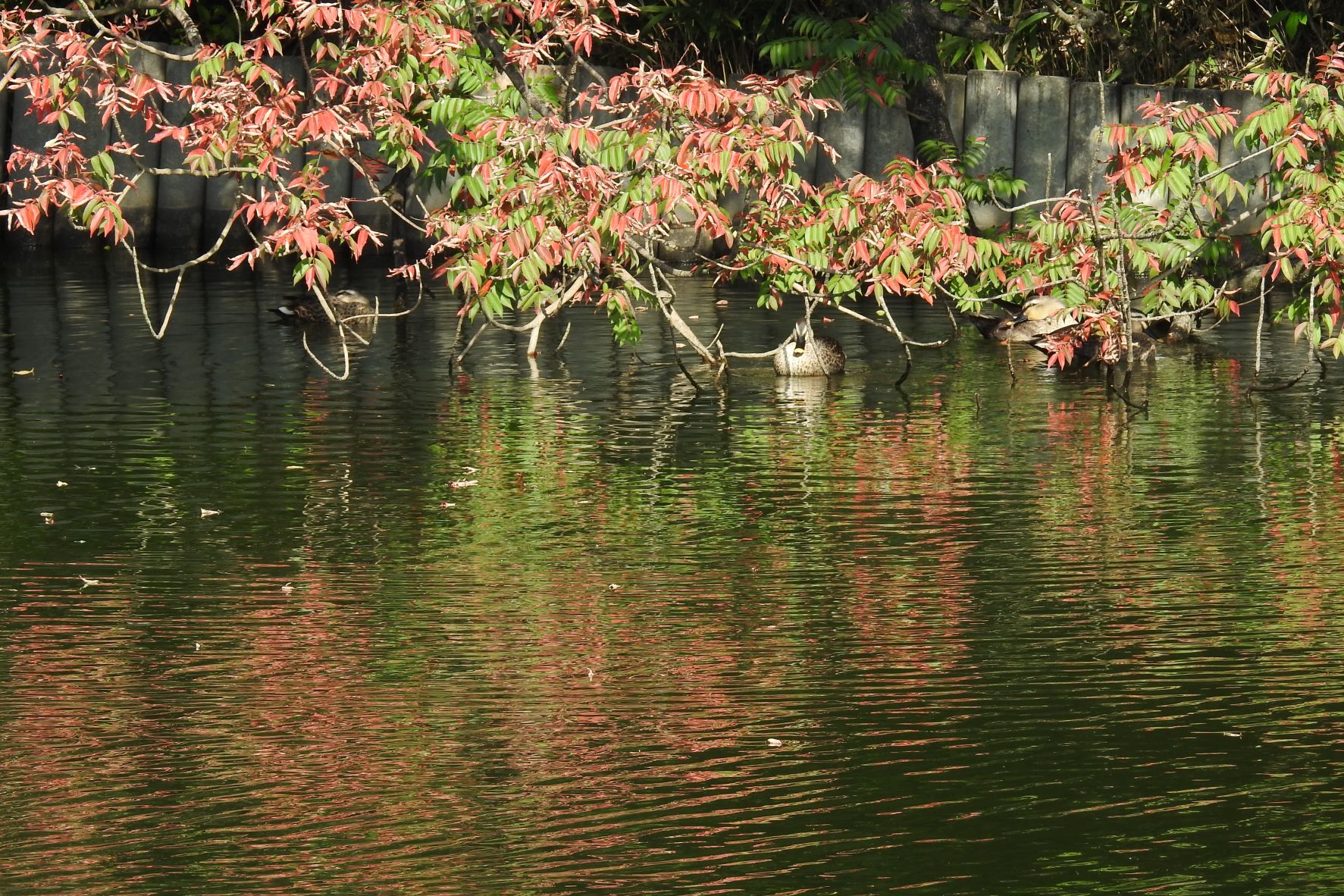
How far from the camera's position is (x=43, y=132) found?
61.7ft

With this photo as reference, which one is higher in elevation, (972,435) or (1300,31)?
(1300,31)

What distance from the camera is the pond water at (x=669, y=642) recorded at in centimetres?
492

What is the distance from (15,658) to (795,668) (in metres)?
2.33

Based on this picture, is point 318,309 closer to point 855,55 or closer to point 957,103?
point 855,55

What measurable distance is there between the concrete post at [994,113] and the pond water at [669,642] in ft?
22.7

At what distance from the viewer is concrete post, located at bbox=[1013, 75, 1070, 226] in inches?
726

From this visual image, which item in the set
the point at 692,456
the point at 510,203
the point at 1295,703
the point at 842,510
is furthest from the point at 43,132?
the point at 1295,703

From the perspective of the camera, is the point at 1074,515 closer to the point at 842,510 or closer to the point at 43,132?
the point at 842,510

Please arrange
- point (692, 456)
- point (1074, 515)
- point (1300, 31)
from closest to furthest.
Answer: point (1074, 515) → point (692, 456) → point (1300, 31)

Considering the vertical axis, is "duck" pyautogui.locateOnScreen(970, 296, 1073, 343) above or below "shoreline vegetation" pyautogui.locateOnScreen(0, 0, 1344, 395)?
below

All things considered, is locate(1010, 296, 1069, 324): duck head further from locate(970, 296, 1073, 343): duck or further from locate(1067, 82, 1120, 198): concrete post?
locate(1067, 82, 1120, 198): concrete post

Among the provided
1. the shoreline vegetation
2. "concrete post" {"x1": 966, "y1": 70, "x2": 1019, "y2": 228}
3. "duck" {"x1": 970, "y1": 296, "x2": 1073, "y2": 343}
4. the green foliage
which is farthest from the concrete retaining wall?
the shoreline vegetation

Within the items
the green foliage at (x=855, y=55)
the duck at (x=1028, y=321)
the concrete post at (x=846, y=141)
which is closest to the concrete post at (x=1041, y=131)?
the concrete post at (x=846, y=141)

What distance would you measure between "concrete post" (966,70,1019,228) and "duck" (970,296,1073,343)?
4.07 meters
